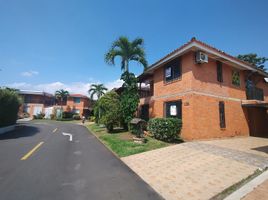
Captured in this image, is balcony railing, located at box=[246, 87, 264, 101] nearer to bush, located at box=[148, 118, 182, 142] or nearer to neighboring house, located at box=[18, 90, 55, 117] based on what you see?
bush, located at box=[148, 118, 182, 142]

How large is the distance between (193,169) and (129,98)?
32.5 ft

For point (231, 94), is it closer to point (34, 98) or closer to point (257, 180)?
point (257, 180)

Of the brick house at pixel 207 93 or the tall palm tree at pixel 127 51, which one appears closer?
the brick house at pixel 207 93

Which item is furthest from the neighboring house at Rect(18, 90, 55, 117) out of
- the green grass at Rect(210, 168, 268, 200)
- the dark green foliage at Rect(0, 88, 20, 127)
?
the green grass at Rect(210, 168, 268, 200)

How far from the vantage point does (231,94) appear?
1397 cm

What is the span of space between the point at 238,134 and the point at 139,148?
9500 millimetres

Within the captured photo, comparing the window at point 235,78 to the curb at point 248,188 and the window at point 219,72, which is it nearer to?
the window at point 219,72

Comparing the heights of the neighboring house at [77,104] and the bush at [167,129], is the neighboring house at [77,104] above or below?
above

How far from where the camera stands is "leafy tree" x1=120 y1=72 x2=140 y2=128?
595 inches

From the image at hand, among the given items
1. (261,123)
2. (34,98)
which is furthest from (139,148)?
(34,98)

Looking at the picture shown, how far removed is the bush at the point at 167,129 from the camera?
35.8 ft

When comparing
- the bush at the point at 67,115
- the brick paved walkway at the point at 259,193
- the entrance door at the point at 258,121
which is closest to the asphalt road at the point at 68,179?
the brick paved walkway at the point at 259,193

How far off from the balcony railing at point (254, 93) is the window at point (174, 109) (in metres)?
8.33

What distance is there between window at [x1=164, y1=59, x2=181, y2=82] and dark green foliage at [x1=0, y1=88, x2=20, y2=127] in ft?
52.3
